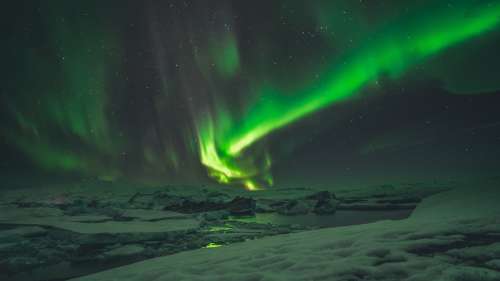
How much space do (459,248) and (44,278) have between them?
7069 millimetres

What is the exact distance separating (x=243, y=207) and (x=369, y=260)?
17227 mm

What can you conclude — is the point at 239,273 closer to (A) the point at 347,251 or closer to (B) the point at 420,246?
(A) the point at 347,251

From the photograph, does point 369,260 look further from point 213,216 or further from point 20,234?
point 213,216

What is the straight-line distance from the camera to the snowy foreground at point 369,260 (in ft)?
11.8

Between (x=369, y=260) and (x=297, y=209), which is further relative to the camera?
(x=297, y=209)

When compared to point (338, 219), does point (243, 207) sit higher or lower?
higher

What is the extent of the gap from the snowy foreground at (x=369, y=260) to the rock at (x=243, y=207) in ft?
47.4

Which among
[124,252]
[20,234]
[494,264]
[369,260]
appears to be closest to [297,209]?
[124,252]

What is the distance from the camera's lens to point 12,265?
7.43 meters

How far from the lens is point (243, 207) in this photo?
2111 cm

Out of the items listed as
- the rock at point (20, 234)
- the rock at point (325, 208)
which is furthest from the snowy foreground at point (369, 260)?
the rock at point (325, 208)

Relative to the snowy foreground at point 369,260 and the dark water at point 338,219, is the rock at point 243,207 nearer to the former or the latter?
the dark water at point 338,219

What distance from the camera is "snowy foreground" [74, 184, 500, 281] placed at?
3.61 m

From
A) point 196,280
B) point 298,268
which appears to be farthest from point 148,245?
point 298,268
